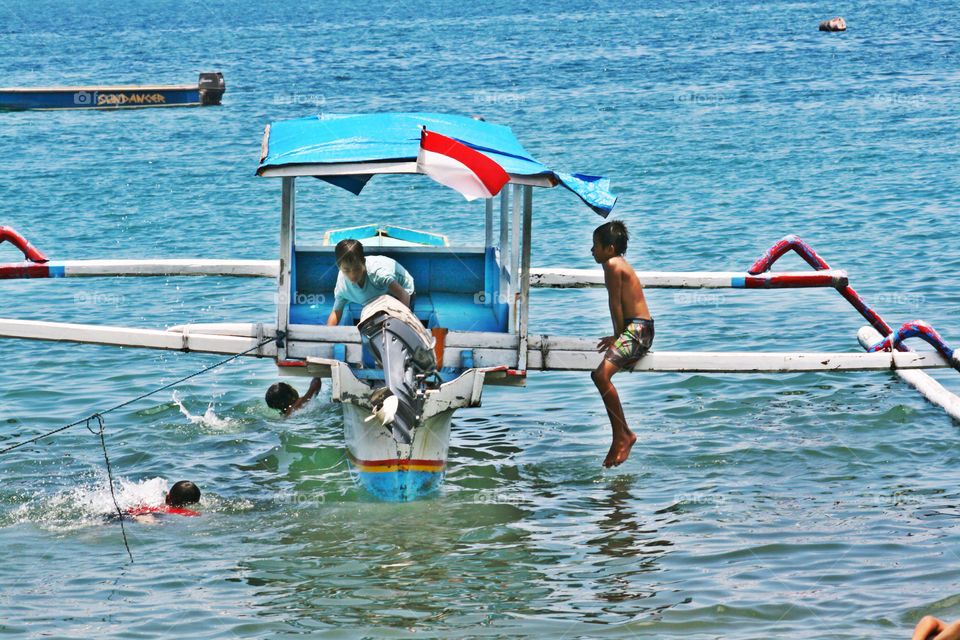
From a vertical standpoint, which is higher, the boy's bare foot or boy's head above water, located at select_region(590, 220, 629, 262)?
boy's head above water, located at select_region(590, 220, 629, 262)

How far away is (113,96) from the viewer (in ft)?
122

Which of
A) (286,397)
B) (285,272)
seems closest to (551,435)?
(286,397)

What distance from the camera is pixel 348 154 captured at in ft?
29.3

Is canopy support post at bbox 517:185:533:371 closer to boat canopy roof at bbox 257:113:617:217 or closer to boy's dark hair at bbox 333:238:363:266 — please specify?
boat canopy roof at bbox 257:113:617:217

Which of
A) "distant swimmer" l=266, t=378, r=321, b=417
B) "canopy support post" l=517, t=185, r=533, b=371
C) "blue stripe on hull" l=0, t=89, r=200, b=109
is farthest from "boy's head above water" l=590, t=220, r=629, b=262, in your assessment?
"blue stripe on hull" l=0, t=89, r=200, b=109

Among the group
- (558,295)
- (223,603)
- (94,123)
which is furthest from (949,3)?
(223,603)

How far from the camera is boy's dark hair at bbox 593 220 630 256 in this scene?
9.19m

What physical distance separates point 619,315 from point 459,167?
79.4 inches

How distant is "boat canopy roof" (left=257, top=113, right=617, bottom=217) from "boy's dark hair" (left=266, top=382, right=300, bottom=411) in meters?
2.69

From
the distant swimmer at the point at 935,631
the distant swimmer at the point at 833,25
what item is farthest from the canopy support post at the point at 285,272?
the distant swimmer at the point at 833,25

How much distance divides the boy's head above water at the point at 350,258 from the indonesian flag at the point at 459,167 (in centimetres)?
110

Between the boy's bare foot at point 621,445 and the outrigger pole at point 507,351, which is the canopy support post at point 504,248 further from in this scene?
the boy's bare foot at point 621,445

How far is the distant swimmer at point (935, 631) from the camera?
5.19 meters

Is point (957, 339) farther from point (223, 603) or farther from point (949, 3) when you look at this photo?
point (949, 3)
